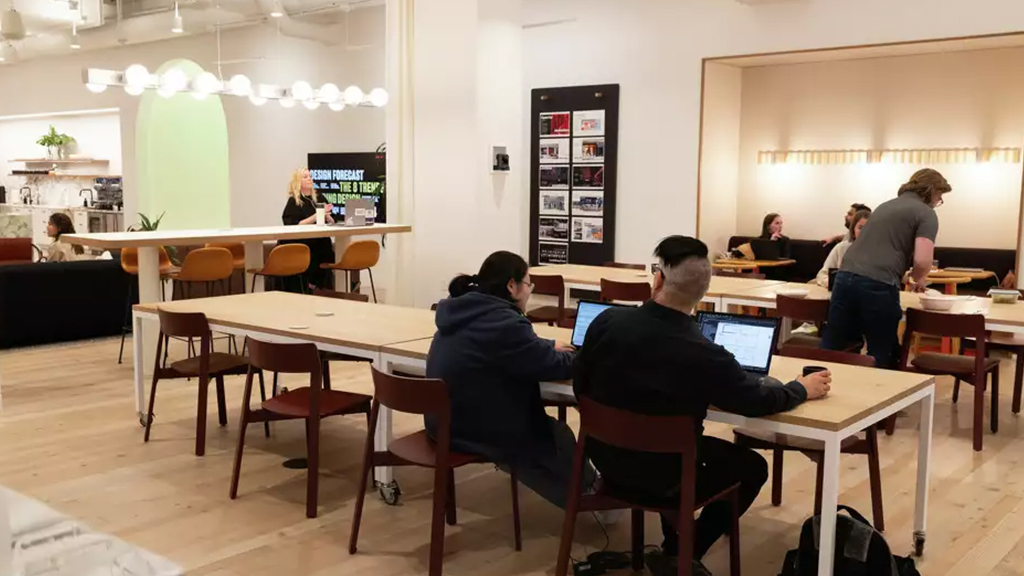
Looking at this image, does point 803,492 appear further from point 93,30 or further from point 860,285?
point 93,30

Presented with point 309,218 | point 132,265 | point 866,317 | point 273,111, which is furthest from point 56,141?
point 866,317

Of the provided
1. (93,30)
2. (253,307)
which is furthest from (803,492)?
(93,30)

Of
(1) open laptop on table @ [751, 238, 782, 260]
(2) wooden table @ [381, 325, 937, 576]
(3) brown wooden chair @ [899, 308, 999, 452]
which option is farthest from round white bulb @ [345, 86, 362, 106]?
(3) brown wooden chair @ [899, 308, 999, 452]

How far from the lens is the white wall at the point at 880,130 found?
8.97 meters

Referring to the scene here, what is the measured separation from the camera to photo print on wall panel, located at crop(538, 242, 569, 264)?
10883 mm

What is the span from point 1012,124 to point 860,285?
4764 millimetres

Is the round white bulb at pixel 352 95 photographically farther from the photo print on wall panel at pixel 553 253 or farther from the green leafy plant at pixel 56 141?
the green leafy plant at pixel 56 141

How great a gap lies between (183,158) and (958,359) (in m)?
10.5

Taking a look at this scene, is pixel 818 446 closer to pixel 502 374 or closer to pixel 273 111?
pixel 502 374

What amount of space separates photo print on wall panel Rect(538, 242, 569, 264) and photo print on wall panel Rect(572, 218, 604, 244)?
20 centimetres

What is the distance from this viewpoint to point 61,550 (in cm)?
136

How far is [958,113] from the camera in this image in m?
9.15

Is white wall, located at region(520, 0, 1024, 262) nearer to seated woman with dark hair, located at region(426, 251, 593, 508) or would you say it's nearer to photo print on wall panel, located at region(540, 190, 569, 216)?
photo print on wall panel, located at region(540, 190, 569, 216)

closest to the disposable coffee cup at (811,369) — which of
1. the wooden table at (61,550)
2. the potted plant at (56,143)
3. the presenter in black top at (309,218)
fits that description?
the wooden table at (61,550)
